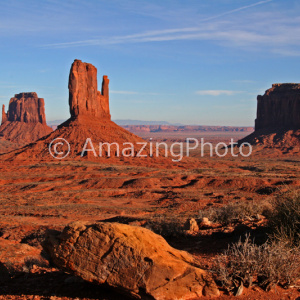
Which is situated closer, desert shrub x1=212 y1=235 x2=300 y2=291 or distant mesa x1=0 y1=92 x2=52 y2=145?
desert shrub x1=212 y1=235 x2=300 y2=291

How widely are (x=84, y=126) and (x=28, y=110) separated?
213 ft

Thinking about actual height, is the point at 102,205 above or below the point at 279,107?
below

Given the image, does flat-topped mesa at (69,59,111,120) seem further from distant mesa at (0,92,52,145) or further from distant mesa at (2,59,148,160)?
distant mesa at (0,92,52,145)

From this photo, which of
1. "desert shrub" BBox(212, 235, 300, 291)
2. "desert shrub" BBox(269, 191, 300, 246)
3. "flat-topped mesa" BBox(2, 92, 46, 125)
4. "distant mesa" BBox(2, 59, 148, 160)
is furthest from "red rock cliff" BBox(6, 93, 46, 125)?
"desert shrub" BBox(212, 235, 300, 291)

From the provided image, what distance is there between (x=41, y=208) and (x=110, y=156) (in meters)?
29.9

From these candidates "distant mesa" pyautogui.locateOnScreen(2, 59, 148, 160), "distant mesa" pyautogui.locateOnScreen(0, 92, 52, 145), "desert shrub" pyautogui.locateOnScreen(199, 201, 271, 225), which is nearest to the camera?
"desert shrub" pyautogui.locateOnScreen(199, 201, 271, 225)

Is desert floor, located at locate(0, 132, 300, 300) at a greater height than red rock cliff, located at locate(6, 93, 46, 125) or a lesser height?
lesser

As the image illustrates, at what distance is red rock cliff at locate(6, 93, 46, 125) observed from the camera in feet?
375

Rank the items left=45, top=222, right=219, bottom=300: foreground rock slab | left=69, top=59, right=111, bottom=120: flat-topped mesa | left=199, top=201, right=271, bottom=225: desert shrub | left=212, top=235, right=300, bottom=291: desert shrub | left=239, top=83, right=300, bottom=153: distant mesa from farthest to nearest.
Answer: left=239, top=83, right=300, bottom=153: distant mesa
left=69, top=59, right=111, bottom=120: flat-topped mesa
left=199, top=201, right=271, bottom=225: desert shrub
left=212, top=235, right=300, bottom=291: desert shrub
left=45, top=222, right=219, bottom=300: foreground rock slab

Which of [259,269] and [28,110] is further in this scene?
[28,110]

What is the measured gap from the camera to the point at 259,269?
542cm

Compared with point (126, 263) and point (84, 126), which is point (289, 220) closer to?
point (126, 263)

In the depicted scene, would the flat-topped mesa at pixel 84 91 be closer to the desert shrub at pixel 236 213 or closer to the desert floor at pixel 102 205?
the desert floor at pixel 102 205

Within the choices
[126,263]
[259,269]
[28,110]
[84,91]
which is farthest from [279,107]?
[126,263]
